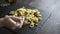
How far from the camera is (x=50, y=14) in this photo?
1.05m

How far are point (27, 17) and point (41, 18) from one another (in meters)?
0.11

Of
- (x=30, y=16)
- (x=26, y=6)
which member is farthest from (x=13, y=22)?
(x=26, y=6)

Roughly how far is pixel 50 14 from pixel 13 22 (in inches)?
12.4

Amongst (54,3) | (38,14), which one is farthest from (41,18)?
(54,3)

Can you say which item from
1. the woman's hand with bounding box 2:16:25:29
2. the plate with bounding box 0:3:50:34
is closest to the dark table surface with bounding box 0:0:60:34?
the plate with bounding box 0:3:50:34

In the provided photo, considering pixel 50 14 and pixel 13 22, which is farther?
pixel 50 14

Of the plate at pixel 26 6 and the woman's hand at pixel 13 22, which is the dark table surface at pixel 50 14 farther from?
the woman's hand at pixel 13 22

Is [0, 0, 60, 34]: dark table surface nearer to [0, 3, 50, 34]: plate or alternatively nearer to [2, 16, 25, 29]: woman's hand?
[0, 3, 50, 34]: plate

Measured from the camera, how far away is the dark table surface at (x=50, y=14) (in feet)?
3.00

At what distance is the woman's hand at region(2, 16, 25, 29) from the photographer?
0.86 metres

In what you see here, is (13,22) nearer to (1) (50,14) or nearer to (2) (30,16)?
(2) (30,16)

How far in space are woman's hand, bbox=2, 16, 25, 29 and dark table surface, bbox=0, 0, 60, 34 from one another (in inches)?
5.1

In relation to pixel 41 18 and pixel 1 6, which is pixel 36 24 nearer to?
pixel 41 18

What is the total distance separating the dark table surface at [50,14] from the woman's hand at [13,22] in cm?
13
